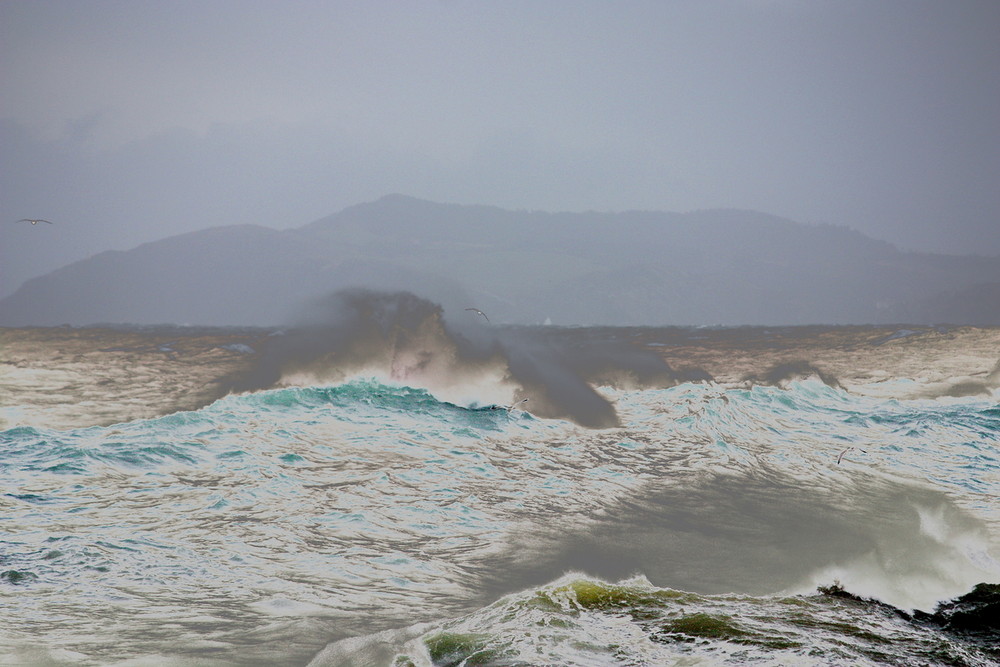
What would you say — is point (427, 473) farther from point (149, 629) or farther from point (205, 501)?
point (149, 629)

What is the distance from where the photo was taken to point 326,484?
1009 cm

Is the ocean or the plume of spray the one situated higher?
the plume of spray

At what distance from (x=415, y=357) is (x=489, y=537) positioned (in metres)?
9.61

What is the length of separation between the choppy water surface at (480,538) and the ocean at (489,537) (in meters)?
0.03

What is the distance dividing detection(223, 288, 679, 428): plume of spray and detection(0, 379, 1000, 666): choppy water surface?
1.31 meters

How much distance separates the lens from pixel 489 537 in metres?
8.05

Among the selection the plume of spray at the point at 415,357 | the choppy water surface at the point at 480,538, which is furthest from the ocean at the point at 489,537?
the plume of spray at the point at 415,357

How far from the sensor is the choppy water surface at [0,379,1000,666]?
4.89m

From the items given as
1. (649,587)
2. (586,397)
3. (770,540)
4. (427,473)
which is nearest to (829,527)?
(770,540)

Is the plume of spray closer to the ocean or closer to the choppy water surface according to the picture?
the ocean

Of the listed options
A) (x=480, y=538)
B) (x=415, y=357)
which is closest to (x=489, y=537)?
(x=480, y=538)

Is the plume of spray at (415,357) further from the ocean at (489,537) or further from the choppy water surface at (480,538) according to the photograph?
the choppy water surface at (480,538)

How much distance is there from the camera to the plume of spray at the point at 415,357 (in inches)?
648

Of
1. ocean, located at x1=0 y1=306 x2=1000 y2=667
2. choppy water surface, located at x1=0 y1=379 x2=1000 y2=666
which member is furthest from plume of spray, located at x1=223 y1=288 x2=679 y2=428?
choppy water surface, located at x1=0 y1=379 x2=1000 y2=666
